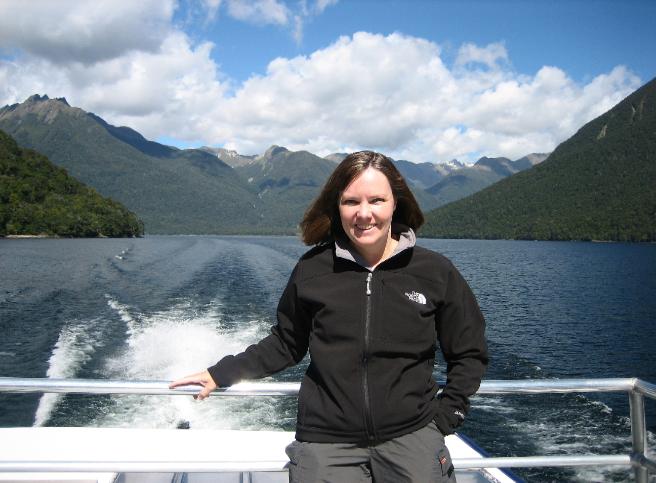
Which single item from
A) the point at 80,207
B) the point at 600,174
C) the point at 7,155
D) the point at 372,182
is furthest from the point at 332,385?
the point at 600,174

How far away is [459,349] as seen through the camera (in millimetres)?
2045

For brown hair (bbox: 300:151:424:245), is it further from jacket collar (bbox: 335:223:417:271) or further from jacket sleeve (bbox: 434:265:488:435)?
jacket sleeve (bbox: 434:265:488:435)

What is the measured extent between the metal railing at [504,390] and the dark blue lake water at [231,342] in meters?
7.61

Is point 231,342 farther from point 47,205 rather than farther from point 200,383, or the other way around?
point 47,205

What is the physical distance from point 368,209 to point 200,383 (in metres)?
0.98

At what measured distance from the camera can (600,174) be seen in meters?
147

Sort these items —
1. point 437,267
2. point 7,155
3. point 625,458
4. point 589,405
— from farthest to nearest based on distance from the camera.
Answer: point 7,155, point 589,405, point 625,458, point 437,267

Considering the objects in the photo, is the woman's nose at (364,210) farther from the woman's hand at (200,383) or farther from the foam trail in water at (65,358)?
the foam trail in water at (65,358)

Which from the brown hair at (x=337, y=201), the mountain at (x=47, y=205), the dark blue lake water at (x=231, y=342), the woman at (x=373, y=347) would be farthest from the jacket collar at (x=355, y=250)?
the mountain at (x=47, y=205)

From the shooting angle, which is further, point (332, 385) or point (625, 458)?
point (625, 458)

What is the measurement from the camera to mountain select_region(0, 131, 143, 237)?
87.4 m

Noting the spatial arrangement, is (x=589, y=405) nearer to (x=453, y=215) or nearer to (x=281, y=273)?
(x=281, y=273)

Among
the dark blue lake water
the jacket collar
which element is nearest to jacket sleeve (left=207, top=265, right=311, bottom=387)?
the jacket collar

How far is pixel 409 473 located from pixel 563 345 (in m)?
19.2
